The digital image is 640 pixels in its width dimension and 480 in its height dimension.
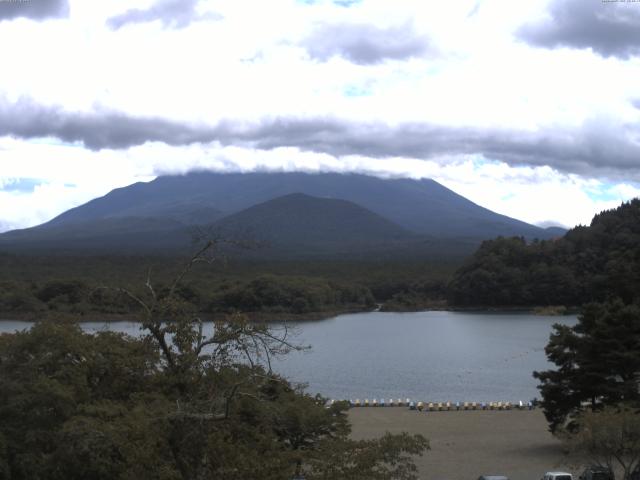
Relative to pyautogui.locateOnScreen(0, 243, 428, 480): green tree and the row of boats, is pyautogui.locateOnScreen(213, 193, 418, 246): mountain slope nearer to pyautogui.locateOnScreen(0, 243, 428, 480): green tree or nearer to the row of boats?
the row of boats

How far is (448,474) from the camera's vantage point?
50.6ft

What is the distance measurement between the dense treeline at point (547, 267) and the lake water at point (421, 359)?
11157mm

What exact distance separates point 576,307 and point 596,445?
57440mm

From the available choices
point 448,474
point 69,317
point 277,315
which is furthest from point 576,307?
point 69,317

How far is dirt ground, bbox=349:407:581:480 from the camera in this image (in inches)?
621

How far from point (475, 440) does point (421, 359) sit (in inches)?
721

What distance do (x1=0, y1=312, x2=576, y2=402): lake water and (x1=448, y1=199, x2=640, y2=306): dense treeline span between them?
11157 mm

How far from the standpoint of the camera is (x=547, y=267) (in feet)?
234

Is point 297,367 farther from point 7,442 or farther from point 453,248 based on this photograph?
point 453,248

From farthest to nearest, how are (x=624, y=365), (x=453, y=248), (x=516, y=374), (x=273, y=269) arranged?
(x=453, y=248) < (x=273, y=269) < (x=516, y=374) < (x=624, y=365)

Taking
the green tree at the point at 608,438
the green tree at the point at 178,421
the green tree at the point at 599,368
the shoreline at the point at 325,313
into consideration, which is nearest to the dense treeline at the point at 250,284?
the shoreline at the point at 325,313

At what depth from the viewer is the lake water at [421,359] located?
29203 mm

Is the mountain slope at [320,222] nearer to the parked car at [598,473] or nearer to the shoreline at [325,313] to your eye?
the shoreline at [325,313]

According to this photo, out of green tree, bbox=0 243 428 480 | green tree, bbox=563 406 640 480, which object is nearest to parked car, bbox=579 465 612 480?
green tree, bbox=563 406 640 480
